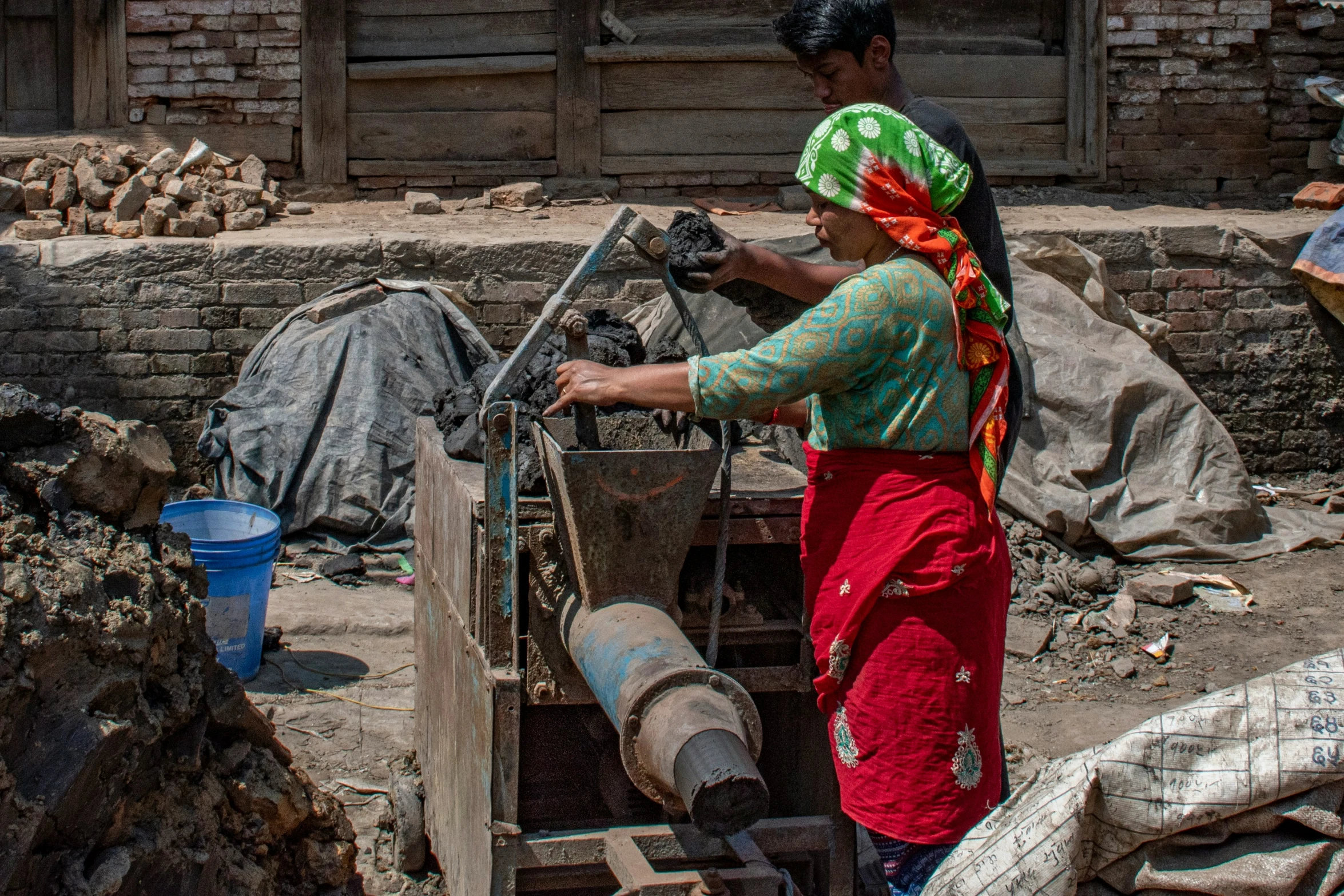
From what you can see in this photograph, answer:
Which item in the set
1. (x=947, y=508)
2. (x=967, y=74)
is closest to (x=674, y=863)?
(x=947, y=508)

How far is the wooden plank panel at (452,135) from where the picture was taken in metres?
7.87

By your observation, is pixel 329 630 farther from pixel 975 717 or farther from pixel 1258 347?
pixel 1258 347

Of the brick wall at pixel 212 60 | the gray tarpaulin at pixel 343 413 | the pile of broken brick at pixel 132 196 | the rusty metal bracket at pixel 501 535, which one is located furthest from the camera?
the brick wall at pixel 212 60

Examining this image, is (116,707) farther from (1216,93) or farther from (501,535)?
(1216,93)

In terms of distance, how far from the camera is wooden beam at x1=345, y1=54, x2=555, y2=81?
7773 mm

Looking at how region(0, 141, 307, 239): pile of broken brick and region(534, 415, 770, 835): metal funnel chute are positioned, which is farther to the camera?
region(0, 141, 307, 239): pile of broken brick

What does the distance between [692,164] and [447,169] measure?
1.54 m

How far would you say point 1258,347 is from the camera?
7.30 m

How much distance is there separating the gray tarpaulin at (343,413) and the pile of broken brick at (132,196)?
0.88 metres

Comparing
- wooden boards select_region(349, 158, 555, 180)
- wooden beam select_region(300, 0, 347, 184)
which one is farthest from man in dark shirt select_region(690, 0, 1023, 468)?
wooden beam select_region(300, 0, 347, 184)

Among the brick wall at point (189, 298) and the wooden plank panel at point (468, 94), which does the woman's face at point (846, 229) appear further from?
the wooden plank panel at point (468, 94)

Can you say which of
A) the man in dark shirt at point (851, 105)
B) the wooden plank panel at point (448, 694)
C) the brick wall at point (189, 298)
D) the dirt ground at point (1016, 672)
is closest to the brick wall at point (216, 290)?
the brick wall at point (189, 298)

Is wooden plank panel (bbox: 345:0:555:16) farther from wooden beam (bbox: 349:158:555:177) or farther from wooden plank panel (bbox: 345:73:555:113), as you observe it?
wooden beam (bbox: 349:158:555:177)

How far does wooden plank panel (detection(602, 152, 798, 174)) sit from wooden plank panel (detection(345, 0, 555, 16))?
1.02 m
